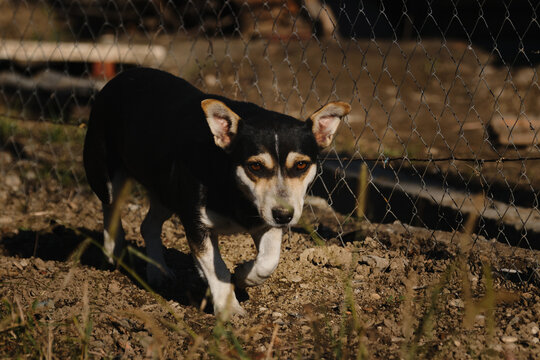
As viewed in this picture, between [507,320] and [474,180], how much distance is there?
199cm

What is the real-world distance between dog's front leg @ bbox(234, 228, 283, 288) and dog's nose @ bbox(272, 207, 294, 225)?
0.37 m

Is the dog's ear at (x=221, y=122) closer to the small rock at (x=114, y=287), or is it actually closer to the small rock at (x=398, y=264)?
the small rock at (x=114, y=287)

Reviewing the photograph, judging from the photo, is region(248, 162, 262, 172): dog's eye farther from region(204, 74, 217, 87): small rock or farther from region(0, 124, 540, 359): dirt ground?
region(204, 74, 217, 87): small rock

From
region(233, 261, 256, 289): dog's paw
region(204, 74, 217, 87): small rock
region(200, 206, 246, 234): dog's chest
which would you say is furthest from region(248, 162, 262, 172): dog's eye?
region(204, 74, 217, 87): small rock

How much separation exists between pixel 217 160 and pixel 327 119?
647 millimetres

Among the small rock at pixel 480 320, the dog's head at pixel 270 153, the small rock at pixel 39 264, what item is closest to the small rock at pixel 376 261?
the small rock at pixel 480 320

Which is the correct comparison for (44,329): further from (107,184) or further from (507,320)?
(507,320)

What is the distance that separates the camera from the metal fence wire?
4.68 m

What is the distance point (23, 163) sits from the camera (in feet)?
22.4

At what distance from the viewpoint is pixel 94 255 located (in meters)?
5.00

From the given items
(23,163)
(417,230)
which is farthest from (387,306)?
(23,163)

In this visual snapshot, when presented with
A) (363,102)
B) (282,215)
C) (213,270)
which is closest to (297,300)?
(213,270)

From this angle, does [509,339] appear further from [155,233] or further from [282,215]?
[155,233]

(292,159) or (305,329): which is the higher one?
(292,159)
